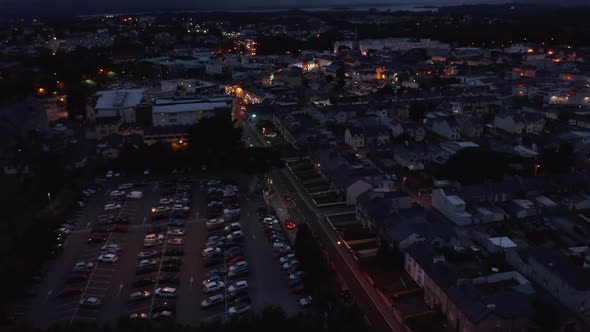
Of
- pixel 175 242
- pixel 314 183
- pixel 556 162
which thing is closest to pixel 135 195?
pixel 175 242

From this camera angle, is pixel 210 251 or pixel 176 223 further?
pixel 176 223

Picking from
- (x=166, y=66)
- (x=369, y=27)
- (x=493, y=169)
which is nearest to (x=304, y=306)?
(x=493, y=169)

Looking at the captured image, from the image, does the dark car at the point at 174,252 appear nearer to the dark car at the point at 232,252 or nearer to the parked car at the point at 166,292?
the dark car at the point at 232,252

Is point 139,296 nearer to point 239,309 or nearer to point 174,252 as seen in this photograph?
point 174,252

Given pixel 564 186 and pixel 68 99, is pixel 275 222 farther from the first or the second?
pixel 68 99

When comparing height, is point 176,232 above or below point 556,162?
below

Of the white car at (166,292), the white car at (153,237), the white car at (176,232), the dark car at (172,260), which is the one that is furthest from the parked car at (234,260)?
the white car at (153,237)

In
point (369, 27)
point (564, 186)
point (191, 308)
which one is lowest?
point (191, 308)
